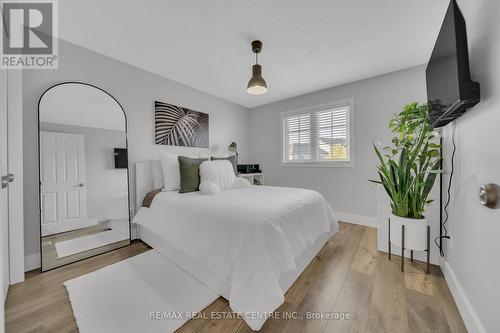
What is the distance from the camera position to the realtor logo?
5.16ft

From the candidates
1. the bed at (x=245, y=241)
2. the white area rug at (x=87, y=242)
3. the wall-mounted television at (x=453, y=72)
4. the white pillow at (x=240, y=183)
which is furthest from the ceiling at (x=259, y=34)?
the white area rug at (x=87, y=242)

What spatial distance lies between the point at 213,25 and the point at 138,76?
138 centimetres

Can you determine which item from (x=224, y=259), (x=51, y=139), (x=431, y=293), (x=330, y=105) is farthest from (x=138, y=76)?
(x=431, y=293)

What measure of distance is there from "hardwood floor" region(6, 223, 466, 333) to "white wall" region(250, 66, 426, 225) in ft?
3.92

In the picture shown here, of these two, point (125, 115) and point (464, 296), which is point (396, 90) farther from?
point (125, 115)

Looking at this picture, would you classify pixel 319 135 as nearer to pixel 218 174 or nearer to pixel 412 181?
pixel 412 181

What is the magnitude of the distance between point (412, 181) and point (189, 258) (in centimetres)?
211

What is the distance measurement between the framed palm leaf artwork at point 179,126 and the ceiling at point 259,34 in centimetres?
51

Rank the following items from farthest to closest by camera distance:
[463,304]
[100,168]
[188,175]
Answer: [188,175] → [100,168] → [463,304]

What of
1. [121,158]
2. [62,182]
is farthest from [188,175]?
[62,182]

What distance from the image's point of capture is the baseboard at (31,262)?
1759 millimetres

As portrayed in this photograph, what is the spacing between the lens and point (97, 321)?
46.6 inches

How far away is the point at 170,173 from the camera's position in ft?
7.79

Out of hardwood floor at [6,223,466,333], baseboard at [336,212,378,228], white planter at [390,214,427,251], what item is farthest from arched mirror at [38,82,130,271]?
baseboard at [336,212,378,228]
